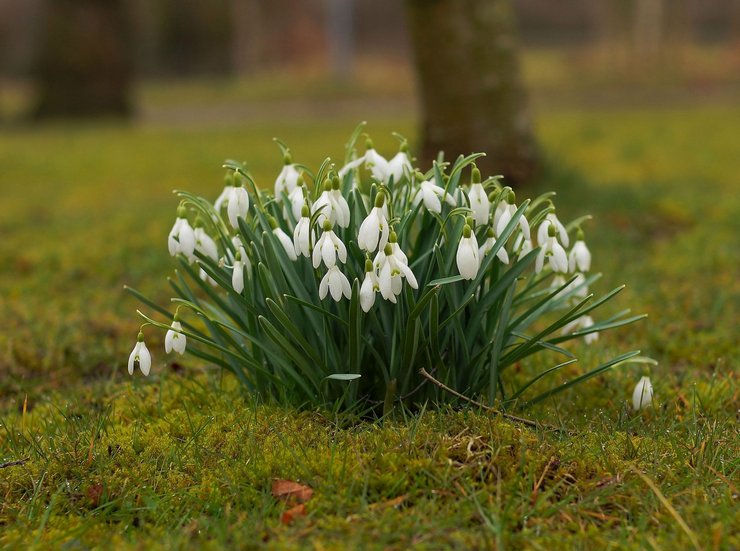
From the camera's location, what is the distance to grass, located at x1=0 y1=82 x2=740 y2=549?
200cm

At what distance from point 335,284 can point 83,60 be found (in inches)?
516

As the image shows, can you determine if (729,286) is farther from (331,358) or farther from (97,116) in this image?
(97,116)

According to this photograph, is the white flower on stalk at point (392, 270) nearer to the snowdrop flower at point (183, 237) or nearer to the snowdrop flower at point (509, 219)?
the snowdrop flower at point (509, 219)

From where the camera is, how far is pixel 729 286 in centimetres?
428

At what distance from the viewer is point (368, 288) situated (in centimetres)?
223

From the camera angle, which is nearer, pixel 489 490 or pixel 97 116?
pixel 489 490

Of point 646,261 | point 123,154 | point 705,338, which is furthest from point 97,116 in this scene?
point 705,338

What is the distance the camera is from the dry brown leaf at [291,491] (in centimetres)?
213

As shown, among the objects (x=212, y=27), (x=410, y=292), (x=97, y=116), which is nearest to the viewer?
(x=410, y=292)

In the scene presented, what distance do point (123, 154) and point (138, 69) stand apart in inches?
758

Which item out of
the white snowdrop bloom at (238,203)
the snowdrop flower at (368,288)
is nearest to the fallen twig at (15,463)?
the white snowdrop bloom at (238,203)

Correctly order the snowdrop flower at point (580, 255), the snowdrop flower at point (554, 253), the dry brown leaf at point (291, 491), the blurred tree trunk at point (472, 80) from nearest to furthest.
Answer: the dry brown leaf at point (291, 491) → the snowdrop flower at point (554, 253) → the snowdrop flower at point (580, 255) → the blurred tree trunk at point (472, 80)

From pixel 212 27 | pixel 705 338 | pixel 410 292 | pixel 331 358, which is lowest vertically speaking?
pixel 705 338

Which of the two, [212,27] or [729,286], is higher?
[212,27]
